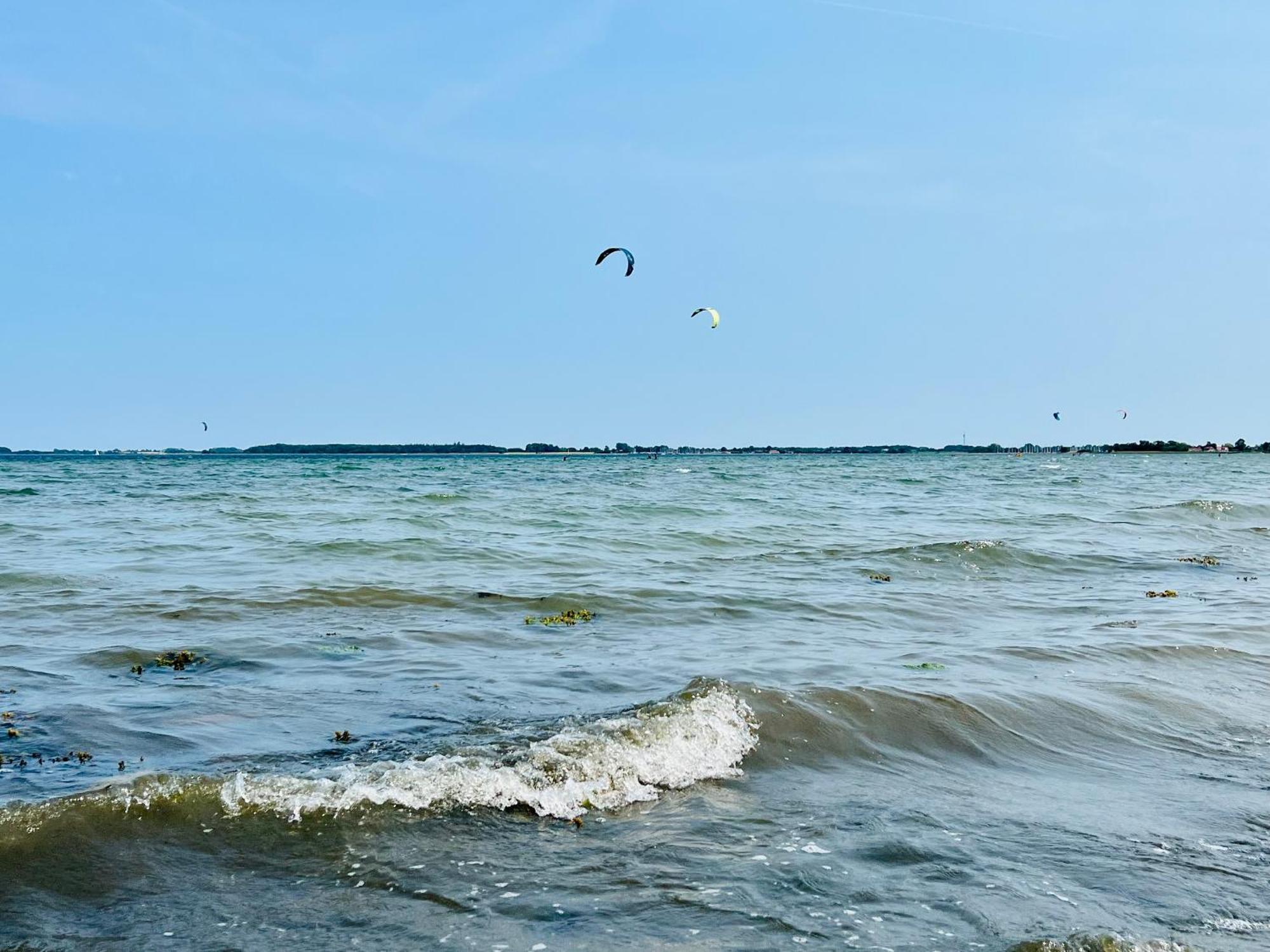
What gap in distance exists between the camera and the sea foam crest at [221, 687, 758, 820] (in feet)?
19.8

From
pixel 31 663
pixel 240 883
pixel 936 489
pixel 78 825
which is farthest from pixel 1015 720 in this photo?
pixel 936 489

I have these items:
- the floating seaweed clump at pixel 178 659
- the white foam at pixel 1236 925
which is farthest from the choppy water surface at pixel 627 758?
the floating seaweed clump at pixel 178 659

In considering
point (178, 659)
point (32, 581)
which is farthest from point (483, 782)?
point (32, 581)

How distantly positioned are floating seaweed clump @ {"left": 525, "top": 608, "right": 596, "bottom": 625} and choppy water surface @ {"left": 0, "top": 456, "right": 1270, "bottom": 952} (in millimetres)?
271

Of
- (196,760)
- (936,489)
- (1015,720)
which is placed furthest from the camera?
(936,489)

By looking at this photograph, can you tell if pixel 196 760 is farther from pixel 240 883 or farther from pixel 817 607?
pixel 817 607

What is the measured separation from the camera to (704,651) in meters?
10.8

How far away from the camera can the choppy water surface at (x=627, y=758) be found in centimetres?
473

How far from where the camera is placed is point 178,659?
995 cm

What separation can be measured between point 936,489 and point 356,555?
38051mm

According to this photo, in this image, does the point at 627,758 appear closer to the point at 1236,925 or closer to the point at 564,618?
the point at 1236,925

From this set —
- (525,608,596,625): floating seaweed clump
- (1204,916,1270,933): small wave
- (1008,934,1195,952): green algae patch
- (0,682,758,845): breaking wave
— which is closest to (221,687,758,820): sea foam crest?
(0,682,758,845): breaking wave

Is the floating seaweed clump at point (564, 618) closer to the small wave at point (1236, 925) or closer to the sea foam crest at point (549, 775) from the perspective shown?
the sea foam crest at point (549, 775)

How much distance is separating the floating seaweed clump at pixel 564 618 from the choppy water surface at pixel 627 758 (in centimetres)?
27
